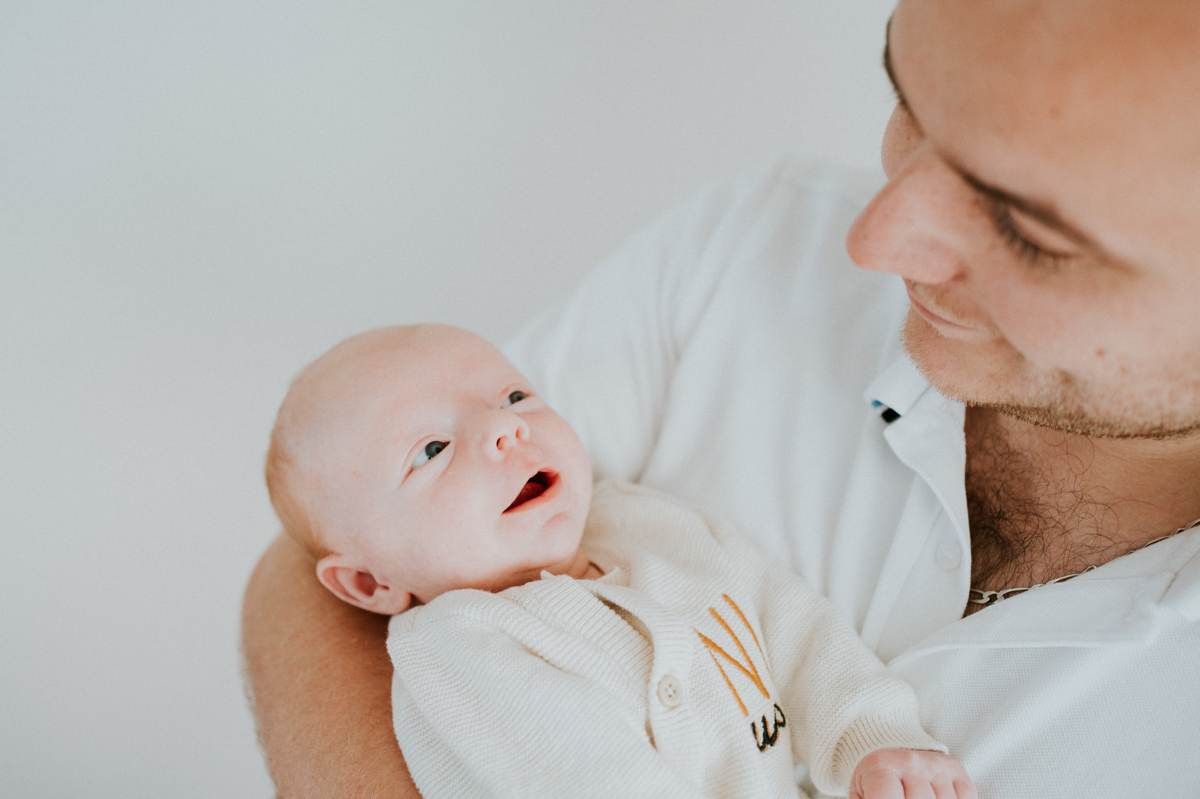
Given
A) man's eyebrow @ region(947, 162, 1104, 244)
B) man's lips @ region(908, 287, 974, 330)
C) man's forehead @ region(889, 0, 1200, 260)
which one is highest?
man's forehead @ region(889, 0, 1200, 260)

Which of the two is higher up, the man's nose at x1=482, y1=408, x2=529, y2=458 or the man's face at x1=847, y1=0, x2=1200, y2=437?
the man's face at x1=847, y1=0, x2=1200, y2=437

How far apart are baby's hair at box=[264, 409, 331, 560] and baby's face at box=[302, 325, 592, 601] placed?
0.18 ft

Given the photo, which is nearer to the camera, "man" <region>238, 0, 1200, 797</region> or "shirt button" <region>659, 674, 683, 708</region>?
"man" <region>238, 0, 1200, 797</region>

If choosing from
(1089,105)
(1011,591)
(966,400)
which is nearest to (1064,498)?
(1011,591)

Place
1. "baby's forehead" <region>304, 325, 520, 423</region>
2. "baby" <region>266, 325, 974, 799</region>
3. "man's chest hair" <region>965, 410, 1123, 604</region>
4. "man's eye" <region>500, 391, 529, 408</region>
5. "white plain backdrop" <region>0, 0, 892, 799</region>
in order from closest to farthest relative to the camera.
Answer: "baby" <region>266, 325, 974, 799</region> → "man's chest hair" <region>965, 410, 1123, 604</region> → "baby's forehead" <region>304, 325, 520, 423</region> → "man's eye" <region>500, 391, 529, 408</region> → "white plain backdrop" <region>0, 0, 892, 799</region>

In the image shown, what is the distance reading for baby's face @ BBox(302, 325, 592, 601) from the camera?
3.79 ft

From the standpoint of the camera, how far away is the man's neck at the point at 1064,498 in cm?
108

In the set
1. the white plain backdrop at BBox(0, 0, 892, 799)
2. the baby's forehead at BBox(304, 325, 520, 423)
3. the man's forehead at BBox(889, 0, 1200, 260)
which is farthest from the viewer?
the white plain backdrop at BBox(0, 0, 892, 799)

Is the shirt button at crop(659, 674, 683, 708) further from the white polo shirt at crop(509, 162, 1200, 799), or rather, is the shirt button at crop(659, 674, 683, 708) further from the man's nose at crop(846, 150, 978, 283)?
the man's nose at crop(846, 150, 978, 283)

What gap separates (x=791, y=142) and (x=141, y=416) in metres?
1.68

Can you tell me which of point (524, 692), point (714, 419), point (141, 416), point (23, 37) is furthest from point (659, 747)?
point (23, 37)

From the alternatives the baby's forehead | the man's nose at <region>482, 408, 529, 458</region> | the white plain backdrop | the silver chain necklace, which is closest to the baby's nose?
the man's nose at <region>482, 408, 529, 458</region>

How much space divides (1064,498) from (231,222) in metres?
1.59

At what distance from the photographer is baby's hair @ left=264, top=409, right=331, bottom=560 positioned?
1.25m
